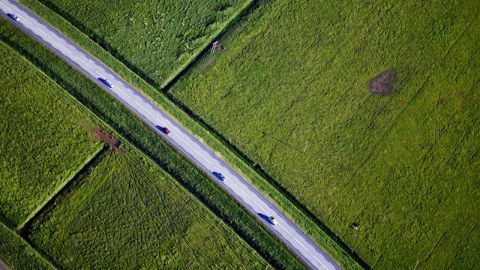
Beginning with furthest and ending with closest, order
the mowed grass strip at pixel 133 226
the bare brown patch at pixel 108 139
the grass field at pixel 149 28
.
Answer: the grass field at pixel 149 28
the bare brown patch at pixel 108 139
the mowed grass strip at pixel 133 226

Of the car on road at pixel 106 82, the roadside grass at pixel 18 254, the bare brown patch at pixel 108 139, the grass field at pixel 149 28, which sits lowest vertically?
the roadside grass at pixel 18 254

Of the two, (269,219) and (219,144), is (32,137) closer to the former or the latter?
(219,144)

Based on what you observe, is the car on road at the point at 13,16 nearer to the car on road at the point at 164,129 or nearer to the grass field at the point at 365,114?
the grass field at the point at 365,114

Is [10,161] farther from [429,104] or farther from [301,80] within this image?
[429,104]

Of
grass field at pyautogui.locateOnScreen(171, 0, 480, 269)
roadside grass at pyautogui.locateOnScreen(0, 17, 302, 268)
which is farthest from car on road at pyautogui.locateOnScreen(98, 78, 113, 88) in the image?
grass field at pyautogui.locateOnScreen(171, 0, 480, 269)

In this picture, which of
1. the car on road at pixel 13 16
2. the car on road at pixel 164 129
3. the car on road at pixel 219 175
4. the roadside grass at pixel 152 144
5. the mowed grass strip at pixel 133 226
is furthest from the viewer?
the car on road at pixel 13 16

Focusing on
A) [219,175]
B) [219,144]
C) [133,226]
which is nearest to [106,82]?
[219,144]

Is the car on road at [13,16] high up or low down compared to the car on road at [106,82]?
down

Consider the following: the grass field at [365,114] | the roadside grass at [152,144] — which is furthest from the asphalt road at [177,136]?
the grass field at [365,114]

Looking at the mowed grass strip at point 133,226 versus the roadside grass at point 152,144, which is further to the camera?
the roadside grass at point 152,144
